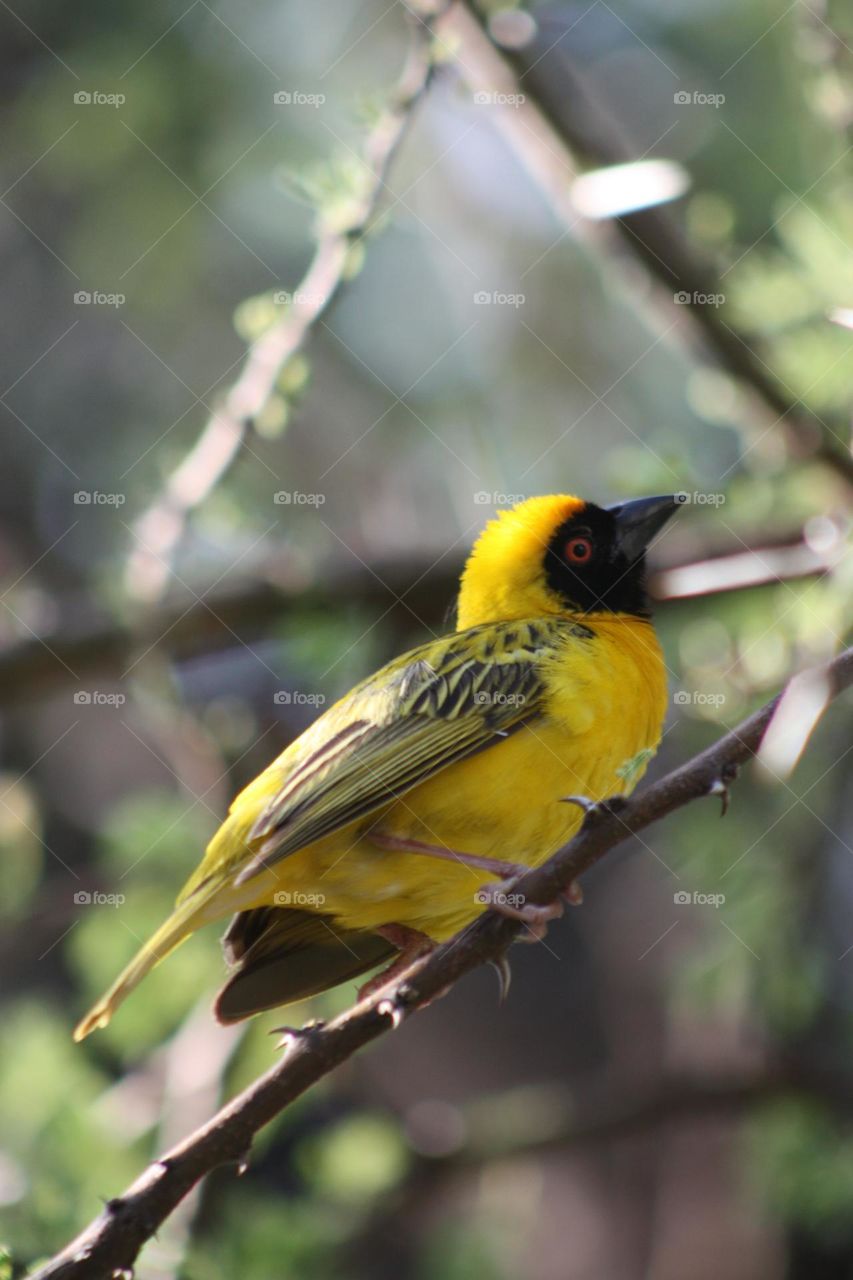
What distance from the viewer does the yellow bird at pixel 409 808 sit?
3.61 meters

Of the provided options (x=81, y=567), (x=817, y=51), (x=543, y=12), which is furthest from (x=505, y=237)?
(x=817, y=51)

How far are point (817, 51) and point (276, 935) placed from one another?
3031mm

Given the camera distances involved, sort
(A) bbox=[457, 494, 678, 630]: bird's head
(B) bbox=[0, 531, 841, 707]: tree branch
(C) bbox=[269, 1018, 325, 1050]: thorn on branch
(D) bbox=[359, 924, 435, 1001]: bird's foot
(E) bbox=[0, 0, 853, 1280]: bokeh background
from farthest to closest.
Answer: (B) bbox=[0, 531, 841, 707]: tree branch → (A) bbox=[457, 494, 678, 630]: bird's head → (E) bbox=[0, 0, 853, 1280]: bokeh background → (D) bbox=[359, 924, 435, 1001]: bird's foot → (C) bbox=[269, 1018, 325, 1050]: thorn on branch

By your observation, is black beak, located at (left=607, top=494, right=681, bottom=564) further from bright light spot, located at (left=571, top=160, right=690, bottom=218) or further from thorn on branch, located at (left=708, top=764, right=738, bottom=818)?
thorn on branch, located at (left=708, top=764, right=738, bottom=818)

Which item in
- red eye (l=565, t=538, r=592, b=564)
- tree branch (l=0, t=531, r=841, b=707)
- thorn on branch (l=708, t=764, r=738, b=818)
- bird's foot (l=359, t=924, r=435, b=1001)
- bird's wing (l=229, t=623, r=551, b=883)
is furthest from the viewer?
tree branch (l=0, t=531, r=841, b=707)

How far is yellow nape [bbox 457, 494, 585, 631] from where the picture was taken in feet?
15.6

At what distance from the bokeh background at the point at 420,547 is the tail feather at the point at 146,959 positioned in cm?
58

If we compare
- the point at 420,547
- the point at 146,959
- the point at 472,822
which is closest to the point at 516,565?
the point at 420,547

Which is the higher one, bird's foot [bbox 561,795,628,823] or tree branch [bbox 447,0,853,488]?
tree branch [bbox 447,0,853,488]

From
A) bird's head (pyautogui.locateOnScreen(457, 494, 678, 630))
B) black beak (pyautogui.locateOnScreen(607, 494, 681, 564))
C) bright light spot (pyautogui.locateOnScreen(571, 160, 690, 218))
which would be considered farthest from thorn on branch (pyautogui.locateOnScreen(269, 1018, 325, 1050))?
bright light spot (pyautogui.locateOnScreen(571, 160, 690, 218))

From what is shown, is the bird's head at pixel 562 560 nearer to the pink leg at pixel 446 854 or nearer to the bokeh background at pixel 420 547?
the bokeh background at pixel 420 547

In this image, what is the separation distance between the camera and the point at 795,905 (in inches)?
191

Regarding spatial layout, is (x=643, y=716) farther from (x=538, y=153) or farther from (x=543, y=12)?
(x=543, y=12)

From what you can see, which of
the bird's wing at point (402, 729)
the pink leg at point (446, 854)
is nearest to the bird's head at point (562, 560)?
the bird's wing at point (402, 729)
